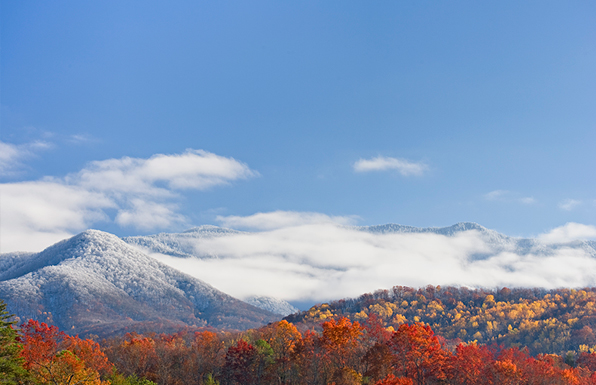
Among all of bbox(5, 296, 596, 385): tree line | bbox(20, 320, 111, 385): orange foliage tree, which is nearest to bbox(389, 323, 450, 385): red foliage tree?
bbox(5, 296, 596, 385): tree line

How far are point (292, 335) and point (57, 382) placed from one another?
2400 inches

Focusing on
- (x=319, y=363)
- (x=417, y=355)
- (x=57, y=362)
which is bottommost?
(x=319, y=363)

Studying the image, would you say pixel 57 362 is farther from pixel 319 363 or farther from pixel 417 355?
pixel 417 355

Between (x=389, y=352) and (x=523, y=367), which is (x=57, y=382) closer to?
(x=389, y=352)

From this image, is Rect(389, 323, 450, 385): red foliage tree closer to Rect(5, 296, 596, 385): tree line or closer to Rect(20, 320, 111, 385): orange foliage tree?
Rect(5, 296, 596, 385): tree line

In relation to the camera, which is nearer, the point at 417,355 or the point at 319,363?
the point at 417,355

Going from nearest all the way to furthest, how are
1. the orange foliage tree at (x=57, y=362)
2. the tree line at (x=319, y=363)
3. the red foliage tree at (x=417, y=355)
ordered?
the orange foliage tree at (x=57, y=362)
the tree line at (x=319, y=363)
the red foliage tree at (x=417, y=355)

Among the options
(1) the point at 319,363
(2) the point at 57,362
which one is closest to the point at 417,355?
(1) the point at 319,363

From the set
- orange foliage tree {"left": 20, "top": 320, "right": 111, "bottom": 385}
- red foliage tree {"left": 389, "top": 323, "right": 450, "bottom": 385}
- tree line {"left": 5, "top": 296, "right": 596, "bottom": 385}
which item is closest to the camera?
orange foliage tree {"left": 20, "top": 320, "right": 111, "bottom": 385}

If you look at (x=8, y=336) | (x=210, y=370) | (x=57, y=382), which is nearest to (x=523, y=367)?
(x=210, y=370)

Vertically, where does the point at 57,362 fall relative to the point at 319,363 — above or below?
above

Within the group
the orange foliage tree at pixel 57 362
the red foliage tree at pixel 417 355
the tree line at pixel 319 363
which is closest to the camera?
the orange foliage tree at pixel 57 362

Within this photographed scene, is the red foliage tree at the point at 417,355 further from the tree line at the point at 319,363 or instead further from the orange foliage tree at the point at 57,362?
the orange foliage tree at the point at 57,362

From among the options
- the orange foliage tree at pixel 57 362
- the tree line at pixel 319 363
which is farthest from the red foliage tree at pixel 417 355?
the orange foliage tree at pixel 57 362
